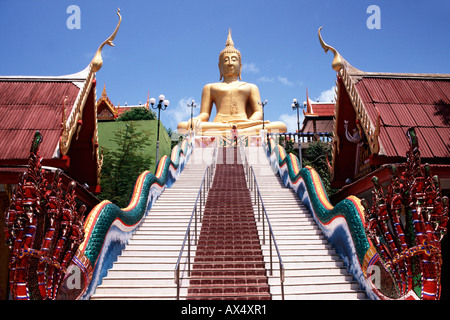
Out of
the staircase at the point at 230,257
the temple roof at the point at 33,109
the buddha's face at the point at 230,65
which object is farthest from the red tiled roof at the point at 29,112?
the buddha's face at the point at 230,65

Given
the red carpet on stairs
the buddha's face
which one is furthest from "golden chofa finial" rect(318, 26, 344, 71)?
the buddha's face

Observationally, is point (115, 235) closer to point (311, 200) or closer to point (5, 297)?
point (5, 297)

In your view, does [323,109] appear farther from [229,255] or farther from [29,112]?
[29,112]

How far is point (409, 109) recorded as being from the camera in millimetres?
8305

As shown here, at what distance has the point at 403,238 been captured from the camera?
13.4ft

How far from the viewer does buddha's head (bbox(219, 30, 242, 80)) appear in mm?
27837

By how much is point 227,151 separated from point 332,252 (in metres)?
12.4

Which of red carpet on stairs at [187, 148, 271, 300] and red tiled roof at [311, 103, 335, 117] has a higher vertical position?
red tiled roof at [311, 103, 335, 117]

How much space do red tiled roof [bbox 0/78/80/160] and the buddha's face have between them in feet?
65.6

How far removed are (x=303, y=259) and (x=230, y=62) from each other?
907 inches

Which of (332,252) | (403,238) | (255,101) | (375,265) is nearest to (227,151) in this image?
(255,101)

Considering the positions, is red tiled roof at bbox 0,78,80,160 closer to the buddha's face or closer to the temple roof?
the temple roof

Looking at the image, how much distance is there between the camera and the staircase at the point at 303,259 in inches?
231

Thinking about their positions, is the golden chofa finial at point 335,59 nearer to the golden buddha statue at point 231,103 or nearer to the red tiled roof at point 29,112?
the red tiled roof at point 29,112
